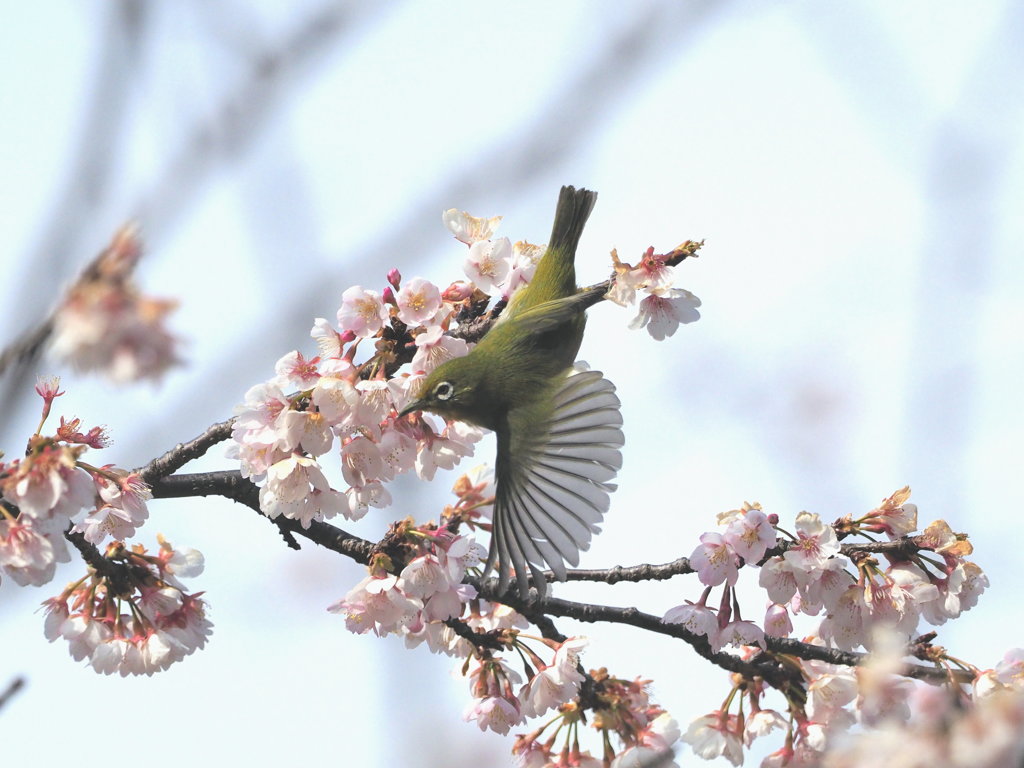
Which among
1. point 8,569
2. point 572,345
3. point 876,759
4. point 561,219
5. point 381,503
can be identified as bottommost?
point 876,759

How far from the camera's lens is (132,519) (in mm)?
3352

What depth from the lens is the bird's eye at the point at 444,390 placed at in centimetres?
378

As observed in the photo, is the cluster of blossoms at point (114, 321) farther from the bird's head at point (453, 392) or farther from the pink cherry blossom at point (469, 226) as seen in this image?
the pink cherry blossom at point (469, 226)

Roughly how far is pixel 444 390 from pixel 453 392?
0.05 meters

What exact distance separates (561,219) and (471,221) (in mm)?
581

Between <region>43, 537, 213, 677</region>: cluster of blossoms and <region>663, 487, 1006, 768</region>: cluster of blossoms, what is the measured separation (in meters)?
1.59

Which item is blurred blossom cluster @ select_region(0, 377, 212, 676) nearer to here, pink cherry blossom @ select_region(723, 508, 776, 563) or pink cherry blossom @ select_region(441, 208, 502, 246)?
pink cherry blossom @ select_region(441, 208, 502, 246)

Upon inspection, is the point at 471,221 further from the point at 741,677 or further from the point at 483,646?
the point at 741,677

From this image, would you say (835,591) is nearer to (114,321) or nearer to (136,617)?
(136,617)

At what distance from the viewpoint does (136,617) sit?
3479 mm

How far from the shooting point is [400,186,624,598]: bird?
3.80 metres

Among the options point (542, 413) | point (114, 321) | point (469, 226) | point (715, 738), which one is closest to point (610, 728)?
point (715, 738)

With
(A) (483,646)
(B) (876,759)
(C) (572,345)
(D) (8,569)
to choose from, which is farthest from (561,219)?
(B) (876,759)

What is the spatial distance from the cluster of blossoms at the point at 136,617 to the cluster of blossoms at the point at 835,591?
1.59 m
